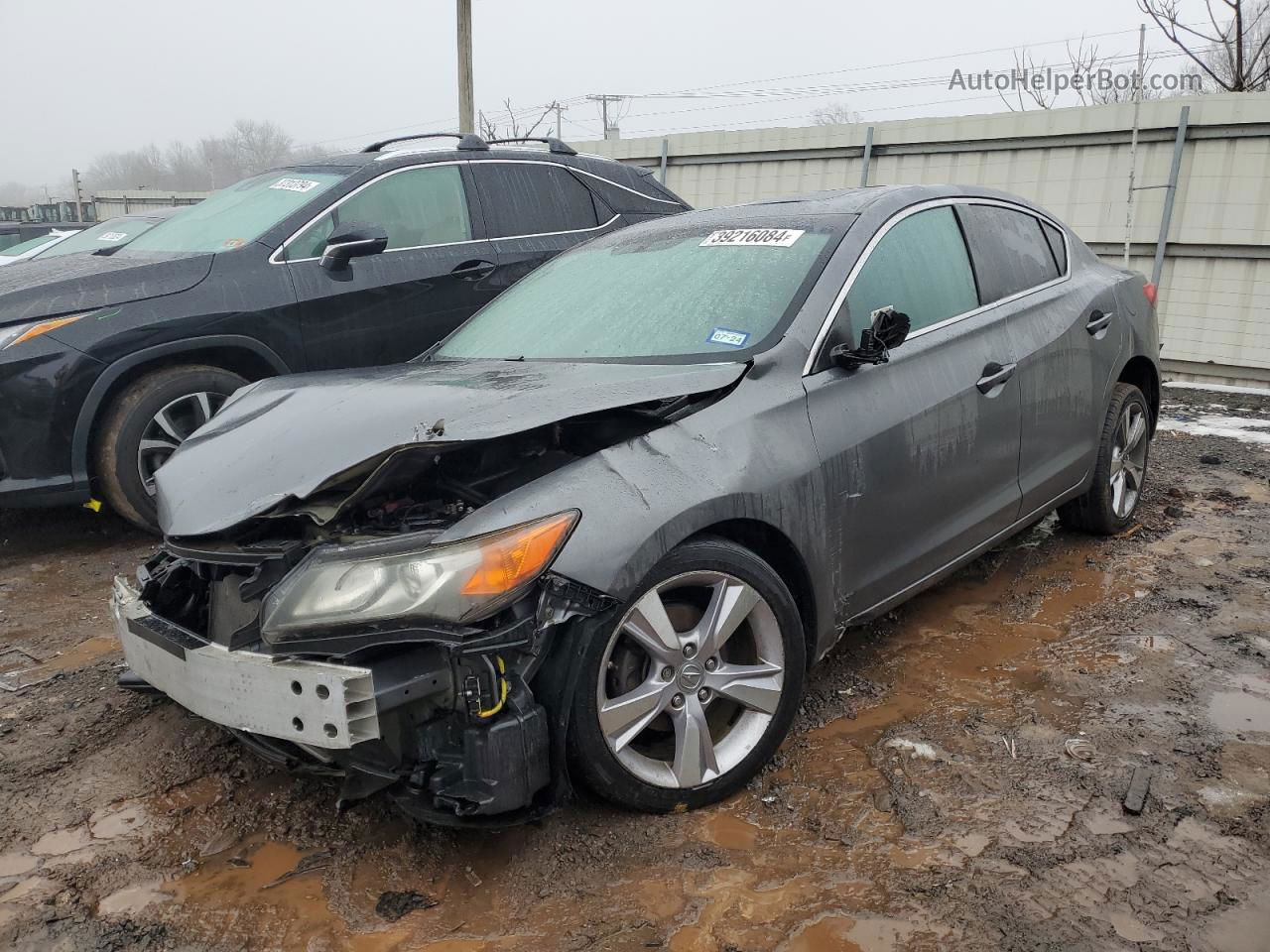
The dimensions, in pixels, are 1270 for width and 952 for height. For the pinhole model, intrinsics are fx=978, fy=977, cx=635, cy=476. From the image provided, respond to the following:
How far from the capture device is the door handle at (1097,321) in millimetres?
4027

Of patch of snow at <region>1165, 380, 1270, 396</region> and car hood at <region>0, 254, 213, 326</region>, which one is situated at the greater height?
car hood at <region>0, 254, 213, 326</region>

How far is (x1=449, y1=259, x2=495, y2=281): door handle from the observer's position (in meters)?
5.29

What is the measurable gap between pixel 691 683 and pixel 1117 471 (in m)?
2.97

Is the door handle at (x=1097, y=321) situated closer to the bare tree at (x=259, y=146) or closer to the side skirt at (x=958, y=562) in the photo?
the side skirt at (x=958, y=562)

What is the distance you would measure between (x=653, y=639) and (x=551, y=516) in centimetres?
41

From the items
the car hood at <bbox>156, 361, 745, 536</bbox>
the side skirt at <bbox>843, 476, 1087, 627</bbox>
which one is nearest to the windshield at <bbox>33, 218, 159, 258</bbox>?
the car hood at <bbox>156, 361, 745, 536</bbox>

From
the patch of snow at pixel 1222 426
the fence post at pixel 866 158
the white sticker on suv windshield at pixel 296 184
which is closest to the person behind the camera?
the white sticker on suv windshield at pixel 296 184

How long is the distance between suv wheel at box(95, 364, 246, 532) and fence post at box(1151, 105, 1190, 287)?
28.8 feet

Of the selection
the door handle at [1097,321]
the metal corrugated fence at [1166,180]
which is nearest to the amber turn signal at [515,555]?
the door handle at [1097,321]

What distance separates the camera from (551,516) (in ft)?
7.12

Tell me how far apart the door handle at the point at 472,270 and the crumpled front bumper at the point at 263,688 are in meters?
3.20

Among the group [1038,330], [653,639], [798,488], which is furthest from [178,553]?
[1038,330]

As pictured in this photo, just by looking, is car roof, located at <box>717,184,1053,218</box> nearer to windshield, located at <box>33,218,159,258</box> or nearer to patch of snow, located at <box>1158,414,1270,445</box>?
windshield, located at <box>33,218,159,258</box>

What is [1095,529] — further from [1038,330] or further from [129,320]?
[129,320]
